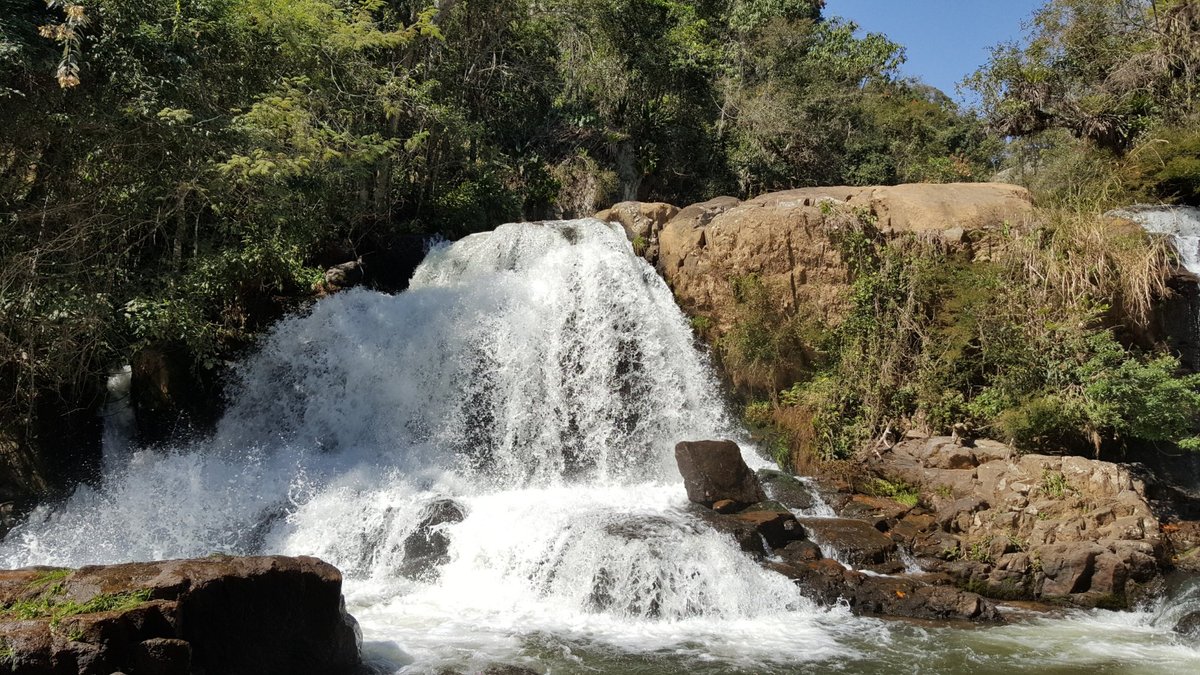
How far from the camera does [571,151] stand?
20.0 m

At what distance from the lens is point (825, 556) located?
881 cm

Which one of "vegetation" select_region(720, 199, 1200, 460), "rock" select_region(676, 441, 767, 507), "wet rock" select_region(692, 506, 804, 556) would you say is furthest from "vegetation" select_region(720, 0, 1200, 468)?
"wet rock" select_region(692, 506, 804, 556)

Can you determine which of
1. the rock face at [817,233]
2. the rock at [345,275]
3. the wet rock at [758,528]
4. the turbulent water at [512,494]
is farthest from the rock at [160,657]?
the rock at [345,275]

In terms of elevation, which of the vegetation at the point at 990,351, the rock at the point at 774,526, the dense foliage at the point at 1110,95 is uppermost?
the dense foliage at the point at 1110,95

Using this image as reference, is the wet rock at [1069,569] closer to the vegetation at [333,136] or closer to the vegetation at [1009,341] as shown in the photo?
the vegetation at [1009,341]

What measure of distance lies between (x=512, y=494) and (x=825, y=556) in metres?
3.97

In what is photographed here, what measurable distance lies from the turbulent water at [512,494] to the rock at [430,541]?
68mm

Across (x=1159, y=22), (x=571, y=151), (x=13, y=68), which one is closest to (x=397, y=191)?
(x=571, y=151)

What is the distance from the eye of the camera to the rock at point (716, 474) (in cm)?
967

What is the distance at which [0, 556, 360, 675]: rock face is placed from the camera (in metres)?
4.34

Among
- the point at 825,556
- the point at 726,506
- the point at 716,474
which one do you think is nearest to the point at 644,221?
the point at 716,474

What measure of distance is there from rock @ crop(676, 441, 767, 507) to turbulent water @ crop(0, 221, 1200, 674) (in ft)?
1.52

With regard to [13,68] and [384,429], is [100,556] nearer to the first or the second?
[384,429]

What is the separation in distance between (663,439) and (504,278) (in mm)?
3986
